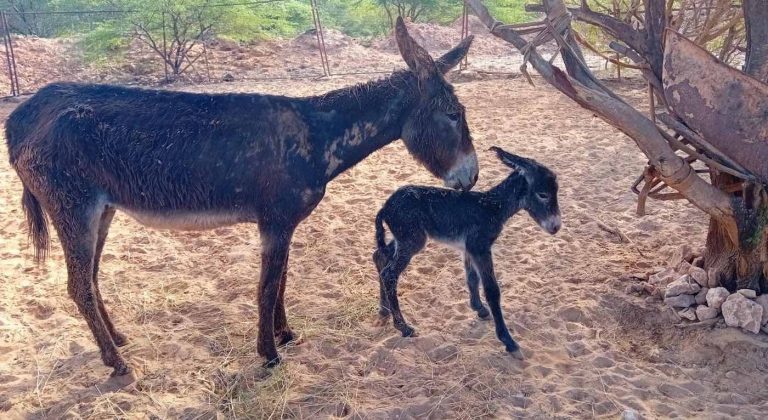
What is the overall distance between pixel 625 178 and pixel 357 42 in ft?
48.1

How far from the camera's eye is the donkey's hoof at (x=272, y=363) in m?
3.66

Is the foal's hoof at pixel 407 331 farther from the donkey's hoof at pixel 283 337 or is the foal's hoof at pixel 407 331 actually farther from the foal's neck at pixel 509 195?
the foal's neck at pixel 509 195

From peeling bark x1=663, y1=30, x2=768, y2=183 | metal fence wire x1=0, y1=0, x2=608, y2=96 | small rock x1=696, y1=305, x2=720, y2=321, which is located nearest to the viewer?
peeling bark x1=663, y1=30, x2=768, y2=183

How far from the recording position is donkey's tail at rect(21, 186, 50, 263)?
367 centimetres

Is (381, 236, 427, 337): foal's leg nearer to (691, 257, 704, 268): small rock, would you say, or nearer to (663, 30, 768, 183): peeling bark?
(663, 30, 768, 183): peeling bark

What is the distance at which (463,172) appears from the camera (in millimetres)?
3842

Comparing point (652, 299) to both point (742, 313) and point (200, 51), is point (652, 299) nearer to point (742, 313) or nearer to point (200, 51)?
point (742, 313)

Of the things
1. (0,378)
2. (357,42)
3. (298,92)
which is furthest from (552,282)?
(357,42)

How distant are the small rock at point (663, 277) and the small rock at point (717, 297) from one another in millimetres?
380

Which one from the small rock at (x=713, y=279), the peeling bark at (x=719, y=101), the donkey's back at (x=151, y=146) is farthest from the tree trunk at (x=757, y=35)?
the donkey's back at (x=151, y=146)

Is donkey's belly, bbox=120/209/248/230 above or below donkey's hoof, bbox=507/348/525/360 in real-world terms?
above

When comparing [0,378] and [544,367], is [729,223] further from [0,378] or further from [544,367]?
[0,378]

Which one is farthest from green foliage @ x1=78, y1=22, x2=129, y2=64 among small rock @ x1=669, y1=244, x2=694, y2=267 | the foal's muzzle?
Answer: small rock @ x1=669, y1=244, x2=694, y2=267

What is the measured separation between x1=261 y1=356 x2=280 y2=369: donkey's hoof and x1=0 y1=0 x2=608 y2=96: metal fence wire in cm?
1153
